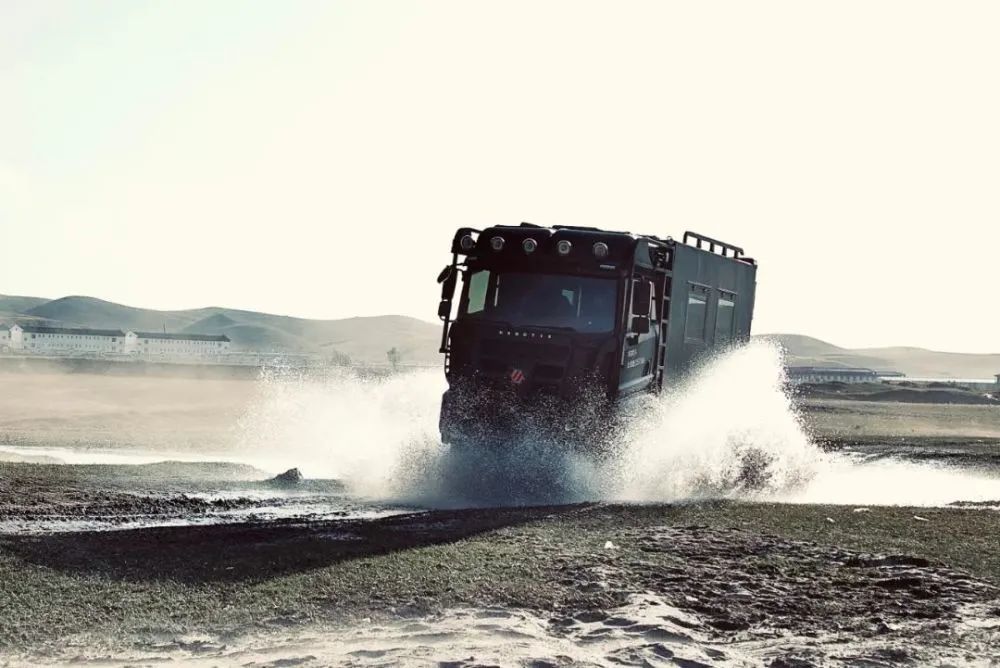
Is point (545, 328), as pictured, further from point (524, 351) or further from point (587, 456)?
point (587, 456)

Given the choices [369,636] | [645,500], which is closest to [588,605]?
[369,636]

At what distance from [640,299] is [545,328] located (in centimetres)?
148

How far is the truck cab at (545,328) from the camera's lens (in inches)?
640

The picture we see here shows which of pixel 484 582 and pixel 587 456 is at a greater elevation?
pixel 587 456

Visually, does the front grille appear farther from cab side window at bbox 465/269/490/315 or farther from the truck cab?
cab side window at bbox 465/269/490/315

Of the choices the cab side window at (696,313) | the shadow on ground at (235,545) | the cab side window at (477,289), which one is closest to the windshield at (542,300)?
the cab side window at (477,289)

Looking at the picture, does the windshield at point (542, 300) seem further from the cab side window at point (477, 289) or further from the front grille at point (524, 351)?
the front grille at point (524, 351)

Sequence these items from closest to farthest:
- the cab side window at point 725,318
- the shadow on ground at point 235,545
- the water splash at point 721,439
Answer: the shadow on ground at point 235,545 → the water splash at point 721,439 → the cab side window at point 725,318

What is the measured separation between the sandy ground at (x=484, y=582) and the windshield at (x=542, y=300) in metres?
2.81

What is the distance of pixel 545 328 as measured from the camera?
16438 mm

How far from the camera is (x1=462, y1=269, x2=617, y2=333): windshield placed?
645 inches

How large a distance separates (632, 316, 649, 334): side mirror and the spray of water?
1299 millimetres

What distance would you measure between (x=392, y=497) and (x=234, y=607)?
26.8ft

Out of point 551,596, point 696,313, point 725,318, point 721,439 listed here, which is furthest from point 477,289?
point 551,596
